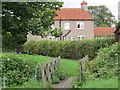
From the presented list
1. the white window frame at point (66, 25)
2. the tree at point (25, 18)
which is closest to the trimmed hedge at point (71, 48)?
the tree at point (25, 18)

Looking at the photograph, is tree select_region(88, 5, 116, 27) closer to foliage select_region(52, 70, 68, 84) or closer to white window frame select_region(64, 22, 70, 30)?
white window frame select_region(64, 22, 70, 30)

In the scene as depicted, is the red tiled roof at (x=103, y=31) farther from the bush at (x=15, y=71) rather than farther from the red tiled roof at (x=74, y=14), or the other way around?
the bush at (x=15, y=71)

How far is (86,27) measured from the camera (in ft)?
190

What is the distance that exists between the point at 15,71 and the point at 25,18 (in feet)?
Answer: 17.4

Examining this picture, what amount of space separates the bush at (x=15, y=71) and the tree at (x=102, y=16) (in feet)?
215

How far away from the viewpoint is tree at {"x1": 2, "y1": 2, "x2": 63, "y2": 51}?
1869cm

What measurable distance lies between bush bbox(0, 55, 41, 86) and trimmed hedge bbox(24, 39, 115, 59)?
14999 millimetres

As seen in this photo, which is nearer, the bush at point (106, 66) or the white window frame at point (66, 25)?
the bush at point (106, 66)

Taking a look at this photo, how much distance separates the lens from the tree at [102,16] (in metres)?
81.9

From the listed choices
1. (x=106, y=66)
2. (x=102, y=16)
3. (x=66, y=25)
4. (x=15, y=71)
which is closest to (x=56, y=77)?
(x=15, y=71)

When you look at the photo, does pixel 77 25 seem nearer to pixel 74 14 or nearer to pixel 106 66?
pixel 74 14

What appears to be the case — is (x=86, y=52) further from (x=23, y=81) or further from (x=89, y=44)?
(x=23, y=81)

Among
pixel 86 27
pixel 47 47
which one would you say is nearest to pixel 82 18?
pixel 86 27

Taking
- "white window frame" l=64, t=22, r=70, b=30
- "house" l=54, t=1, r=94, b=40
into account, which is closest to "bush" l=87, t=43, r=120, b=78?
"house" l=54, t=1, r=94, b=40
